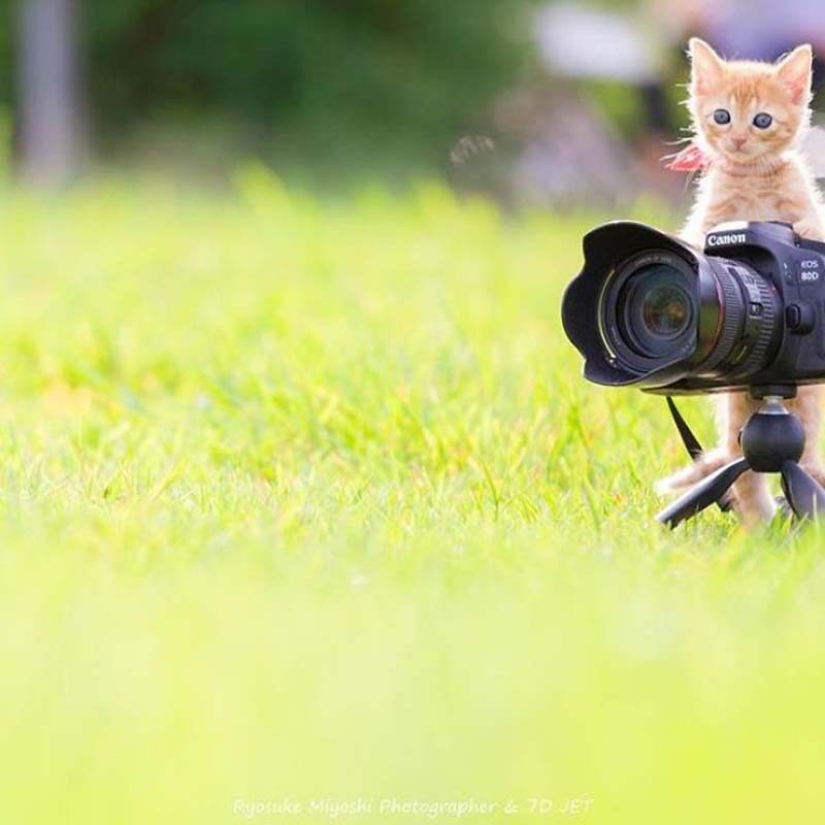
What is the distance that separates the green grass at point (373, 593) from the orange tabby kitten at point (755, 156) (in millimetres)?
188

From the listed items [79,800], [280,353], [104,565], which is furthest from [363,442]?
[79,800]

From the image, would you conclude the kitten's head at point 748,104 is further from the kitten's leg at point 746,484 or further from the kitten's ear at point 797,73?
the kitten's leg at point 746,484

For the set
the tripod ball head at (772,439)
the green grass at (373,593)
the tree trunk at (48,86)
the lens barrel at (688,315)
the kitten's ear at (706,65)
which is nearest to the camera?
the green grass at (373,593)

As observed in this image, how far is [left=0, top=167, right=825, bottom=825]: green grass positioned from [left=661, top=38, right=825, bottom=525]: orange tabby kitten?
188mm

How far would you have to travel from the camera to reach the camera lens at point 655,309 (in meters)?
2.72

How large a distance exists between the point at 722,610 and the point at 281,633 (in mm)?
575

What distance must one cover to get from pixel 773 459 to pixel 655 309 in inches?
11.1

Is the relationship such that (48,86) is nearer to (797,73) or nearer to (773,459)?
(797,73)

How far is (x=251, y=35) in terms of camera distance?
40.0ft

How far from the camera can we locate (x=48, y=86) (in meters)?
11.5

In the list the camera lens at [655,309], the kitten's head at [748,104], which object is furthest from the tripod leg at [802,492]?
the kitten's head at [748,104]

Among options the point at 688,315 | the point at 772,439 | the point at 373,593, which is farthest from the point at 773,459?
the point at 373,593

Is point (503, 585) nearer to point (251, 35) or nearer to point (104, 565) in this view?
point (104, 565)

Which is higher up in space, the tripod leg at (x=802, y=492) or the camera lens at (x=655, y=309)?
the camera lens at (x=655, y=309)
